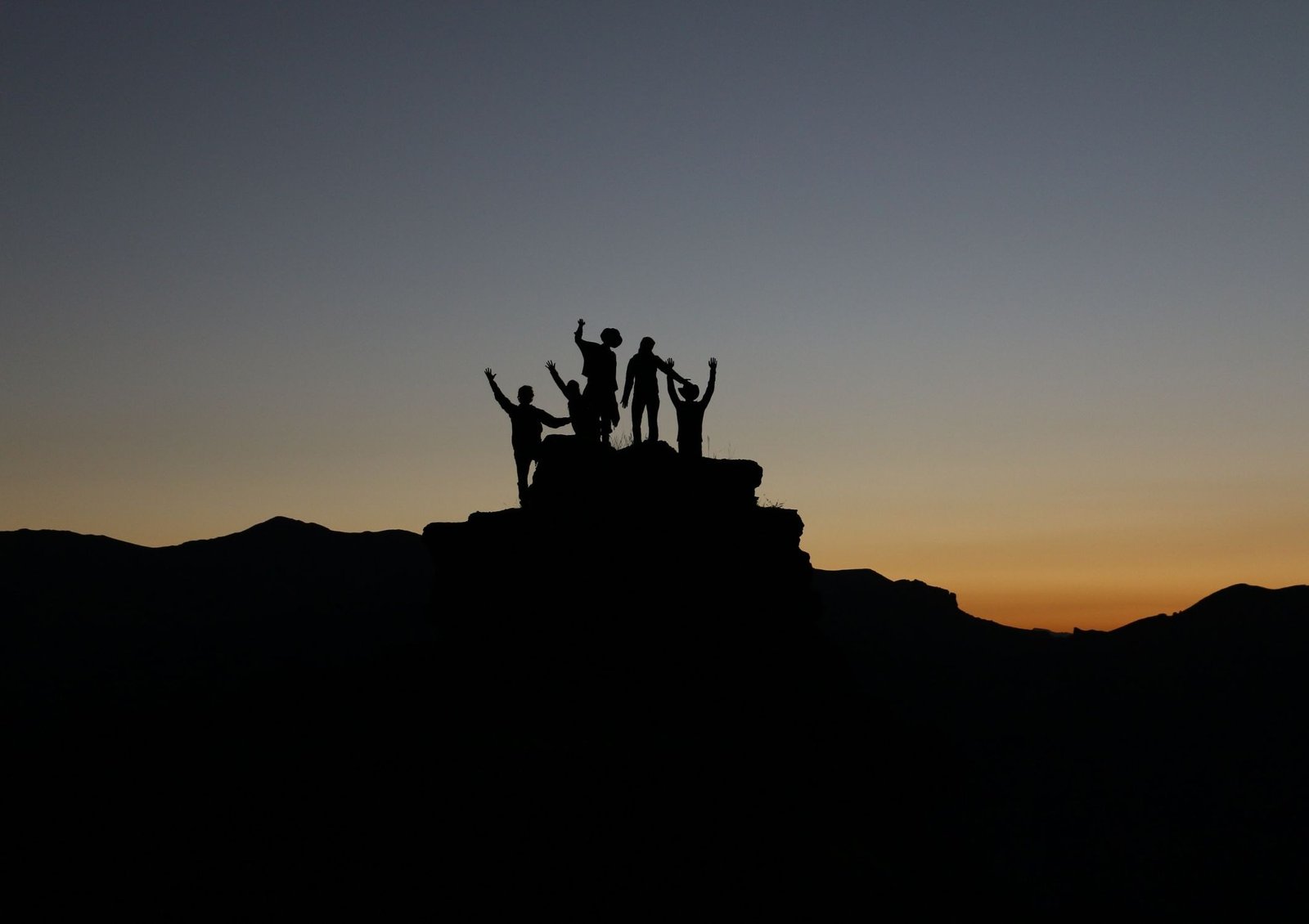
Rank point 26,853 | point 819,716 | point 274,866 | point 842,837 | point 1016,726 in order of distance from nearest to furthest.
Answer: point 274,866
point 26,853
point 842,837
point 819,716
point 1016,726

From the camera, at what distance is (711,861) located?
49.3ft

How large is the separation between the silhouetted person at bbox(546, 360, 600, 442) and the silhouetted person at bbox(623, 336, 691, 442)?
0.83m

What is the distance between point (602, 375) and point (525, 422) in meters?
1.93

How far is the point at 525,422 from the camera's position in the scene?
20469mm

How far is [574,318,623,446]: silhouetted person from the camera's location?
64.4 ft

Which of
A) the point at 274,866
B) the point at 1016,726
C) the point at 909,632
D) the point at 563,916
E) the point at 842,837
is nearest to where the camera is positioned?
the point at 563,916

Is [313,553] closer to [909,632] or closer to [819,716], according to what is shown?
[909,632]

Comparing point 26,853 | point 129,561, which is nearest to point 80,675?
point 129,561

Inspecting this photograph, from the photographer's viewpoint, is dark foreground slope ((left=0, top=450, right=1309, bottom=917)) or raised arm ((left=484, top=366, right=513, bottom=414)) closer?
dark foreground slope ((left=0, top=450, right=1309, bottom=917))

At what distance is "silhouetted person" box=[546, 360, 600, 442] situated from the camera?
20.3m

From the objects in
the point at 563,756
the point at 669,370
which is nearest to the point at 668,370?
the point at 669,370

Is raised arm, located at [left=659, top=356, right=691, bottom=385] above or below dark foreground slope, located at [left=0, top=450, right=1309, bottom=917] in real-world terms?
above

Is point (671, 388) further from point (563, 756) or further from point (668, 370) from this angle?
point (563, 756)

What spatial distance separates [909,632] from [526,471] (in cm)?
11803
